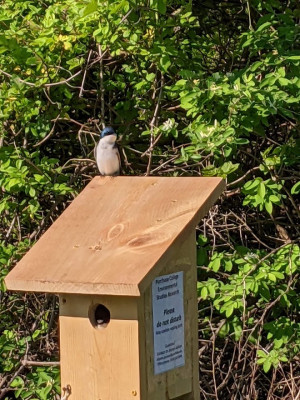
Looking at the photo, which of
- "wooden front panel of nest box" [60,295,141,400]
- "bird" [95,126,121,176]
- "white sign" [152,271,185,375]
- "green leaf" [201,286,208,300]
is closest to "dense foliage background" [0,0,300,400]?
"green leaf" [201,286,208,300]

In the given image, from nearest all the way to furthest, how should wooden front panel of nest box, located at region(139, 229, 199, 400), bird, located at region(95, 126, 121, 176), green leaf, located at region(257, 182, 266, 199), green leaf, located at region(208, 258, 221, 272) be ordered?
1. wooden front panel of nest box, located at region(139, 229, 199, 400)
2. green leaf, located at region(257, 182, 266, 199)
3. bird, located at region(95, 126, 121, 176)
4. green leaf, located at region(208, 258, 221, 272)

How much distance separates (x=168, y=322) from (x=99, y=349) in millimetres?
232

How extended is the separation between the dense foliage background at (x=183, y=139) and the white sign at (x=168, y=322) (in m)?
1.24

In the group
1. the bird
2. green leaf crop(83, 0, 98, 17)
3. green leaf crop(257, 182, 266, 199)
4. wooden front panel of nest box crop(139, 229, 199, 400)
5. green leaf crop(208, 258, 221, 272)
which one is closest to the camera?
wooden front panel of nest box crop(139, 229, 199, 400)

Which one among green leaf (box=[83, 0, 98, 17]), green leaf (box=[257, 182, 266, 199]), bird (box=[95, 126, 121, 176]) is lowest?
green leaf (box=[257, 182, 266, 199])

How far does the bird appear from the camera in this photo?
4.27 m

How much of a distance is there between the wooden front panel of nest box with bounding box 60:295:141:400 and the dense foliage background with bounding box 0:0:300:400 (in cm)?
140

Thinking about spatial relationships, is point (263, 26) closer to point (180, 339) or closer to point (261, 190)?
point (261, 190)

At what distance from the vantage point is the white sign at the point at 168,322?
277 cm

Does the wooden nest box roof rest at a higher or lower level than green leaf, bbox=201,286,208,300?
higher

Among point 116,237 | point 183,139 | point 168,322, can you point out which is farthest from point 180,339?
point 183,139

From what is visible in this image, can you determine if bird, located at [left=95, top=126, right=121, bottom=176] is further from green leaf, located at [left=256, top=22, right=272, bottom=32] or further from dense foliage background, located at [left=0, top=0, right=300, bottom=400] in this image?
green leaf, located at [left=256, top=22, right=272, bottom=32]

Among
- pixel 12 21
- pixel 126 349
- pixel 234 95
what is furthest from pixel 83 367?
pixel 12 21

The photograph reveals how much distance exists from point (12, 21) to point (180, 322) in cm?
225
